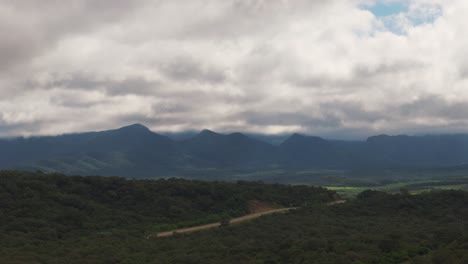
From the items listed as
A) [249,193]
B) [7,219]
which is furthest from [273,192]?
[7,219]

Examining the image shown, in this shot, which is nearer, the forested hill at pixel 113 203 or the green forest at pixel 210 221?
the green forest at pixel 210 221

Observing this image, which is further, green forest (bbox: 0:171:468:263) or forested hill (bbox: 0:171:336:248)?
forested hill (bbox: 0:171:336:248)

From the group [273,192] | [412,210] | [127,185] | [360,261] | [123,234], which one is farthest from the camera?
[273,192]

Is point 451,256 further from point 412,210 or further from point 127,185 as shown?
point 127,185

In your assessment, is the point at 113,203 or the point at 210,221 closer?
the point at 210,221

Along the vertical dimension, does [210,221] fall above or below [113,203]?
below

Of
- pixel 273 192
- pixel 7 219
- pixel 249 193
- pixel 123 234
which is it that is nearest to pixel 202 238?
pixel 123 234

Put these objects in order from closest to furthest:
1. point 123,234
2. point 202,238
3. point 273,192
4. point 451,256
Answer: point 451,256 → point 202,238 → point 123,234 → point 273,192

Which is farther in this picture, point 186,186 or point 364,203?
point 186,186
